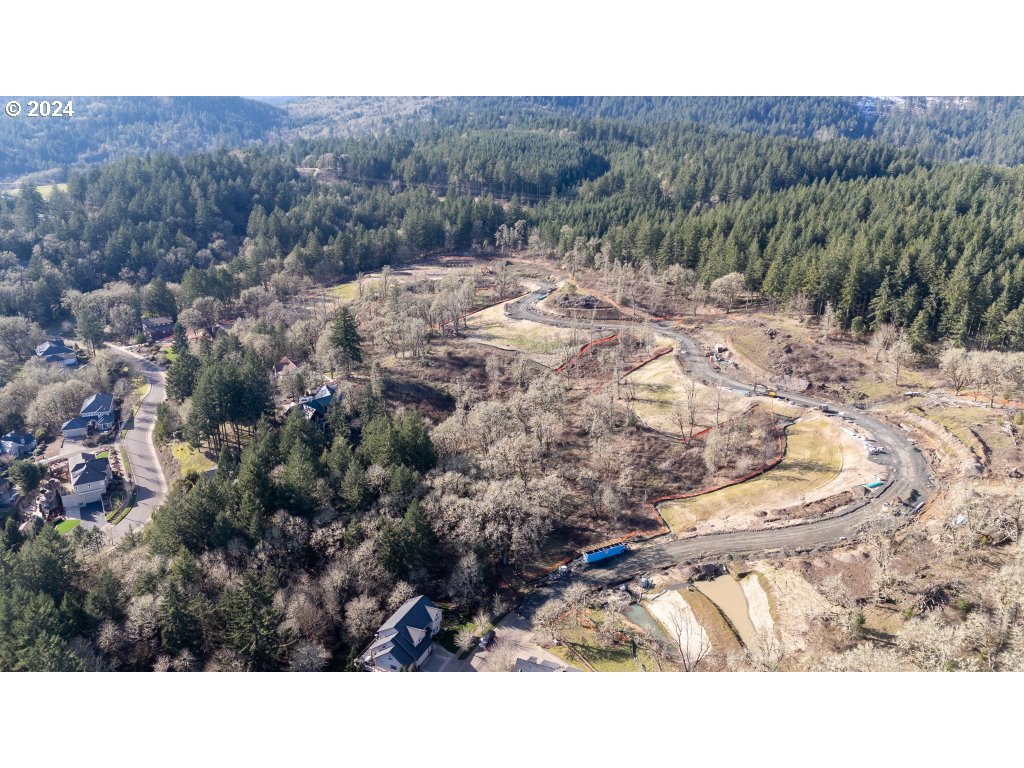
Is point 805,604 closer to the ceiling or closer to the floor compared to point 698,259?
closer to the floor

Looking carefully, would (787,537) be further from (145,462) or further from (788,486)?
(145,462)

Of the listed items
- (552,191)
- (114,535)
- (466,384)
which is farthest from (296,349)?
(552,191)

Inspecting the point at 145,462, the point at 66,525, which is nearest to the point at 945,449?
the point at 145,462

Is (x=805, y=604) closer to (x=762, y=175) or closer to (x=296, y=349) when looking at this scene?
(x=296, y=349)

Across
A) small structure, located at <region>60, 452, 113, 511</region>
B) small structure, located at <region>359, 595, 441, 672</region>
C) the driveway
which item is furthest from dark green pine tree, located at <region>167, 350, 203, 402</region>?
the driveway

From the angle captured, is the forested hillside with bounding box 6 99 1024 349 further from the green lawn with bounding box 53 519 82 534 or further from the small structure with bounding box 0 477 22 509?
the green lawn with bounding box 53 519 82 534

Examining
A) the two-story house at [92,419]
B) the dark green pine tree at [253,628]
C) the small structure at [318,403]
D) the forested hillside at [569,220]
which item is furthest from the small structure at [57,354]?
the dark green pine tree at [253,628]
